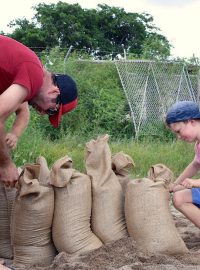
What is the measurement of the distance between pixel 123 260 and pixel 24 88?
1.18m

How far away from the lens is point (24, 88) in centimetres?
315

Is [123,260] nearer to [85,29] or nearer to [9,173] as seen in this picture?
[9,173]

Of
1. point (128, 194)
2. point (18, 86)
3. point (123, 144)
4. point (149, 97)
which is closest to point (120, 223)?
point (128, 194)

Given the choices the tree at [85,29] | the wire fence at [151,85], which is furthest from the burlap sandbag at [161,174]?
the tree at [85,29]

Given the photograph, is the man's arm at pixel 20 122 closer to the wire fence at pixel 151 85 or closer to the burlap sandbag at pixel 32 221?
the burlap sandbag at pixel 32 221

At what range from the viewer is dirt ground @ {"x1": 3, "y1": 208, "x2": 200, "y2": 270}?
344 cm

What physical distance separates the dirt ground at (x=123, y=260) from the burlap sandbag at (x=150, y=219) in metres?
0.07

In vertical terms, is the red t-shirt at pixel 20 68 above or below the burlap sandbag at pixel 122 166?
above

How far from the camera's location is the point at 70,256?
3.68 metres

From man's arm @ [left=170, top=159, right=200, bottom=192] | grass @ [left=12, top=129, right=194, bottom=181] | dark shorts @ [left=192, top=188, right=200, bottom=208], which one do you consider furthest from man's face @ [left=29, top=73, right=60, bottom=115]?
grass @ [left=12, top=129, right=194, bottom=181]

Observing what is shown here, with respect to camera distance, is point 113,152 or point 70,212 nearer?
point 70,212

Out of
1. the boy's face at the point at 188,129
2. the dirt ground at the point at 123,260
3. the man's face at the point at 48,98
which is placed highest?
the man's face at the point at 48,98

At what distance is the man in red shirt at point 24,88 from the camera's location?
3143 millimetres

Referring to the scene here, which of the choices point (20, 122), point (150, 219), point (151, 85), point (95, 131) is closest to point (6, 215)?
point (20, 122)
